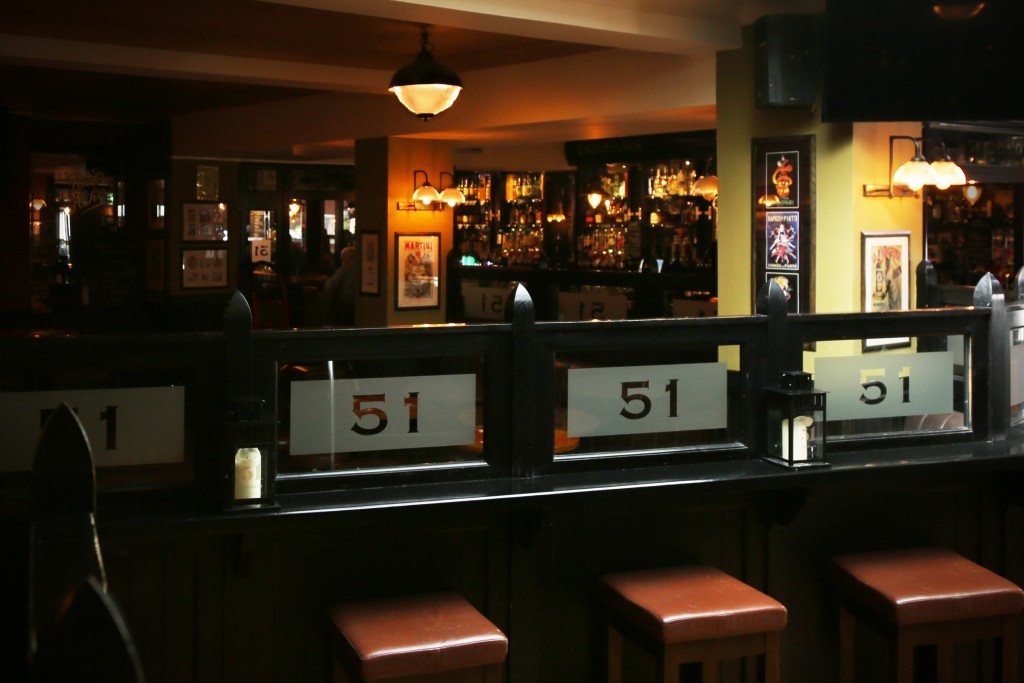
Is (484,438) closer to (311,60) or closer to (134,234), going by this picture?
(311,60)

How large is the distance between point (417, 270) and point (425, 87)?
4.75 metres

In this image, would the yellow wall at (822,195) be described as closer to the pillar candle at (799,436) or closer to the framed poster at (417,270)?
the pillar candle at (799,436)

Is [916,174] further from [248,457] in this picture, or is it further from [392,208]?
[392,208]

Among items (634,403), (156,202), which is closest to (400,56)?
(634,403)

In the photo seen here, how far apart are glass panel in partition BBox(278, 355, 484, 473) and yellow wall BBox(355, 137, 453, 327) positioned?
7.80 meters

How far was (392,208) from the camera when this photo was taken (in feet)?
36.6

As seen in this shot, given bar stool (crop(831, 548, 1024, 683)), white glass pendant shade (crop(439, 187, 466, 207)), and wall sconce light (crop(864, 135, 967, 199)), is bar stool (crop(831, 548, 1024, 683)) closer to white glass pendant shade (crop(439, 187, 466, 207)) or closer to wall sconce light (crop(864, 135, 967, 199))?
wall sconce light (crop(864, 135, 967, 199))

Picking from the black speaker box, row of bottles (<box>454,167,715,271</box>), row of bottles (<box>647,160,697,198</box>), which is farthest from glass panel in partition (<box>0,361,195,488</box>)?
row of bottles (<box>647,160,697,198</box>)

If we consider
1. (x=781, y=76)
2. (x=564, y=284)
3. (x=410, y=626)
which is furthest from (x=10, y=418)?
(x=564, y=284)

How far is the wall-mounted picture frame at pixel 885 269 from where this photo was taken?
6539 millimetres

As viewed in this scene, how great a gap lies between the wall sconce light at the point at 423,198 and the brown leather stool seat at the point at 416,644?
26.7ft

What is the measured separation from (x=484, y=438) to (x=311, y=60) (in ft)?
20.6

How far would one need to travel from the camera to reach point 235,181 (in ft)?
49.8

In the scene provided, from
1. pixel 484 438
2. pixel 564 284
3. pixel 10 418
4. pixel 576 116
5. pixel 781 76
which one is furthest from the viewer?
pixel 564 284
